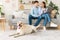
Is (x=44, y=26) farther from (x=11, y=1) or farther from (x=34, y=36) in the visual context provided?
(x=11, y=1)

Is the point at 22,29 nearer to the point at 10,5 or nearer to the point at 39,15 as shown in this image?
the point at 39,15

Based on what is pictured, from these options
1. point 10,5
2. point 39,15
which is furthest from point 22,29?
point 10,5

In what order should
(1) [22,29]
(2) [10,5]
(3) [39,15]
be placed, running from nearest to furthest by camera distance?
(1) [22,29] → (3) [39,15] → (2) [10,5]

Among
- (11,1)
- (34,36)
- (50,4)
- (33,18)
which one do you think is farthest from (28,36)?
(11,1)

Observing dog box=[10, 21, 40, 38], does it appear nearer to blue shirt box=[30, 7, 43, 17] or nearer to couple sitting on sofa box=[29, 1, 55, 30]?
couple sitting on sofa box=[29, 1, 55, 30]

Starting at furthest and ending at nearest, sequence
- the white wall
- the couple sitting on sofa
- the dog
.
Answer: the white wall < the couple sitting on sofa < the dog

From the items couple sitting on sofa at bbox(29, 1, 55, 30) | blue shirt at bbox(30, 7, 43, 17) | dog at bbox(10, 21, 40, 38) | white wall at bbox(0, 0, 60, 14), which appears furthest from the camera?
white wall at bbox(0, 0, 60, 14)

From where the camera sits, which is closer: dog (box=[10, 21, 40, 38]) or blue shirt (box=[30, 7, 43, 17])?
dog (box=[10, 21, 40, 38])

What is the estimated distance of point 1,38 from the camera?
346cm

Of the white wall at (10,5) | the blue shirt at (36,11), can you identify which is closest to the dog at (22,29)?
the blue shirt at (36,11)

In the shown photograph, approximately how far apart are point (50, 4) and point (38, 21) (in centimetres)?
95

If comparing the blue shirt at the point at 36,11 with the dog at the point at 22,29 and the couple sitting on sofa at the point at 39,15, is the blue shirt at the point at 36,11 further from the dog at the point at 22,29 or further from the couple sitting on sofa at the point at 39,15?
the dog at the point at 22,29

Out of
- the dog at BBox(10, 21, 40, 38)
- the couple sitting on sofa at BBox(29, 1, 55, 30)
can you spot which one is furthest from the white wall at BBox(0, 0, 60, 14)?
the dog at BBox(10, 21, 40, 38)

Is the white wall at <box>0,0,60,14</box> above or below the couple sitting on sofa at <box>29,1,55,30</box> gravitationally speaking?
above
